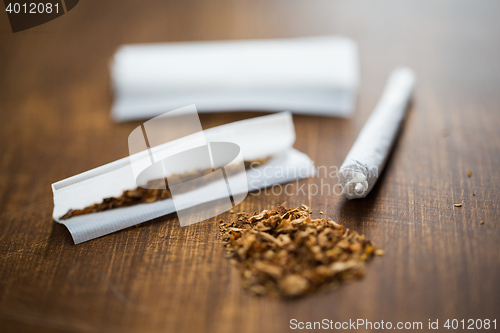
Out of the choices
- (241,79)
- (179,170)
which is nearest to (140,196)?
(179,170)

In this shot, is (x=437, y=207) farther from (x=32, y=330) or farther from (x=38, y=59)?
(x=38, y=59)

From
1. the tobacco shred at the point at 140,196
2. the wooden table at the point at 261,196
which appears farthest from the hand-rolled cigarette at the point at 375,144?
the tobacco shred at the point at 140,196

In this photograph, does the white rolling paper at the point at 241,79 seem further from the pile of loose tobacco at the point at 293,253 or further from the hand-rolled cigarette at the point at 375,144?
the pile of loose tobacco at the point at 293,253

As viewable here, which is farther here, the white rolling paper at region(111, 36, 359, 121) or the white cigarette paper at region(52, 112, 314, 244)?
the white rolling paper at region(111, 36, 359, 121)

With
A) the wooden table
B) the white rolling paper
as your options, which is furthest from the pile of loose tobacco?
the white rolling paper

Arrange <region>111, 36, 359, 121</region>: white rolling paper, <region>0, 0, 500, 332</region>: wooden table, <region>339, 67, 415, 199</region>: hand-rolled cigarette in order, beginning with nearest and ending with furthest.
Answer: <region>0, 0, 500, 332</region>: wooden table < <region>339, 67, 415, 199</region>: hand-rolled cigarette < <region>111, 36, 359, 121</region>: white rolling paper

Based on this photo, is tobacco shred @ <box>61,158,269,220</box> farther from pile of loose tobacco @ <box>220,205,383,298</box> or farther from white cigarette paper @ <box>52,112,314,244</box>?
pile of loose tobacco @ <box>220,205,383,298</box>
